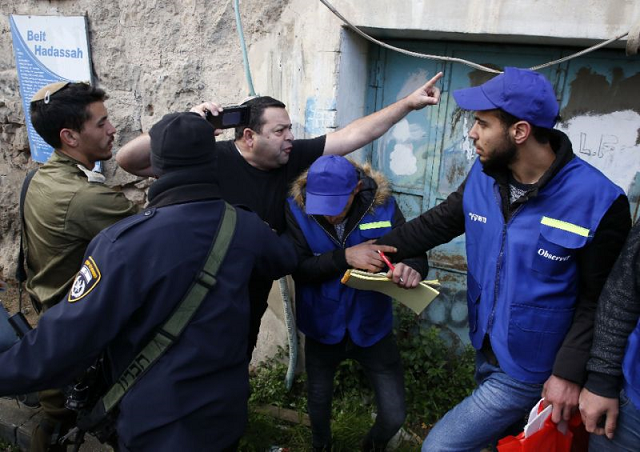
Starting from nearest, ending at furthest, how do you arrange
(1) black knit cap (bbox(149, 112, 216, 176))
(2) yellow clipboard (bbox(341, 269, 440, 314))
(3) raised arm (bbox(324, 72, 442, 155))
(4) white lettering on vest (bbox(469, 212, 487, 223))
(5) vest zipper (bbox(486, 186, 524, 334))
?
(1) black knit cap (bbox(149, 112, 216, 176)) < (5) vest zipper (bbox(486, 186, 524, 334)) < (4) white lettering on vest (bbox(469, 212, 487, 223)) < (2) yellow clipboard (bbox(341, 269, 440, 314)) < (3) raised arm (bbox(324, 72, 442, 155))

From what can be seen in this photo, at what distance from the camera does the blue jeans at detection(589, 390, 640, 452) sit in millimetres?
1660

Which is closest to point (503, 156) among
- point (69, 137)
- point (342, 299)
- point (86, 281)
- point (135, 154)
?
point (342, 299)

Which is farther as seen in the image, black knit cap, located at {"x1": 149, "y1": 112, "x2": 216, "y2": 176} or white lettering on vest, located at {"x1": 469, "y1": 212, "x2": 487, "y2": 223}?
white lettering on vest, located at {"x1": 469, "y1": 212, "x2": 487, "y2": 223}

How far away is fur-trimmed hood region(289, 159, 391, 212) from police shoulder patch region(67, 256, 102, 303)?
3.47ft

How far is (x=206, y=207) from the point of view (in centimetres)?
179

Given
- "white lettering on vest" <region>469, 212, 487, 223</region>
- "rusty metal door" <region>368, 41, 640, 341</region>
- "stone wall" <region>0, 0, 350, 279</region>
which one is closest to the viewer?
"white lettering on vest" <region>469, 212, 487, 223</region>

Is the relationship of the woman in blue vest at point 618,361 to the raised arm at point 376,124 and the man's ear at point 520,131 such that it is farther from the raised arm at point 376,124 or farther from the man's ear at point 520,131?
the raised arm at point 376,124

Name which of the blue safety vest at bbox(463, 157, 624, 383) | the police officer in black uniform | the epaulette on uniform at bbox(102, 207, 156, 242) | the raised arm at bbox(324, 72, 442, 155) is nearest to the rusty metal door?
the raised arm at bbox(324, 72, 442, 155)

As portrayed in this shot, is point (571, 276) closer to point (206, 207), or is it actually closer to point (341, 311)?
point (341, 311)

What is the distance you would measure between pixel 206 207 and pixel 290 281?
1759mm

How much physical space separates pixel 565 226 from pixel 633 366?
480 millimetres

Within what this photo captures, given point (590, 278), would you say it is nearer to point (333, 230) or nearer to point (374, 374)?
point (333, 230)

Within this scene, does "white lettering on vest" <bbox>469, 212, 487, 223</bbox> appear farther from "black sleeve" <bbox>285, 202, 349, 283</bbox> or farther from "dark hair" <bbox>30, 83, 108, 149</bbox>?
"dark hair" <bbox>30, 83, 108, 149</bbox>

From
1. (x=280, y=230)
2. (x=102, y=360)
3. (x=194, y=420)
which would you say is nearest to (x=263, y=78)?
(x=280, y=230)
